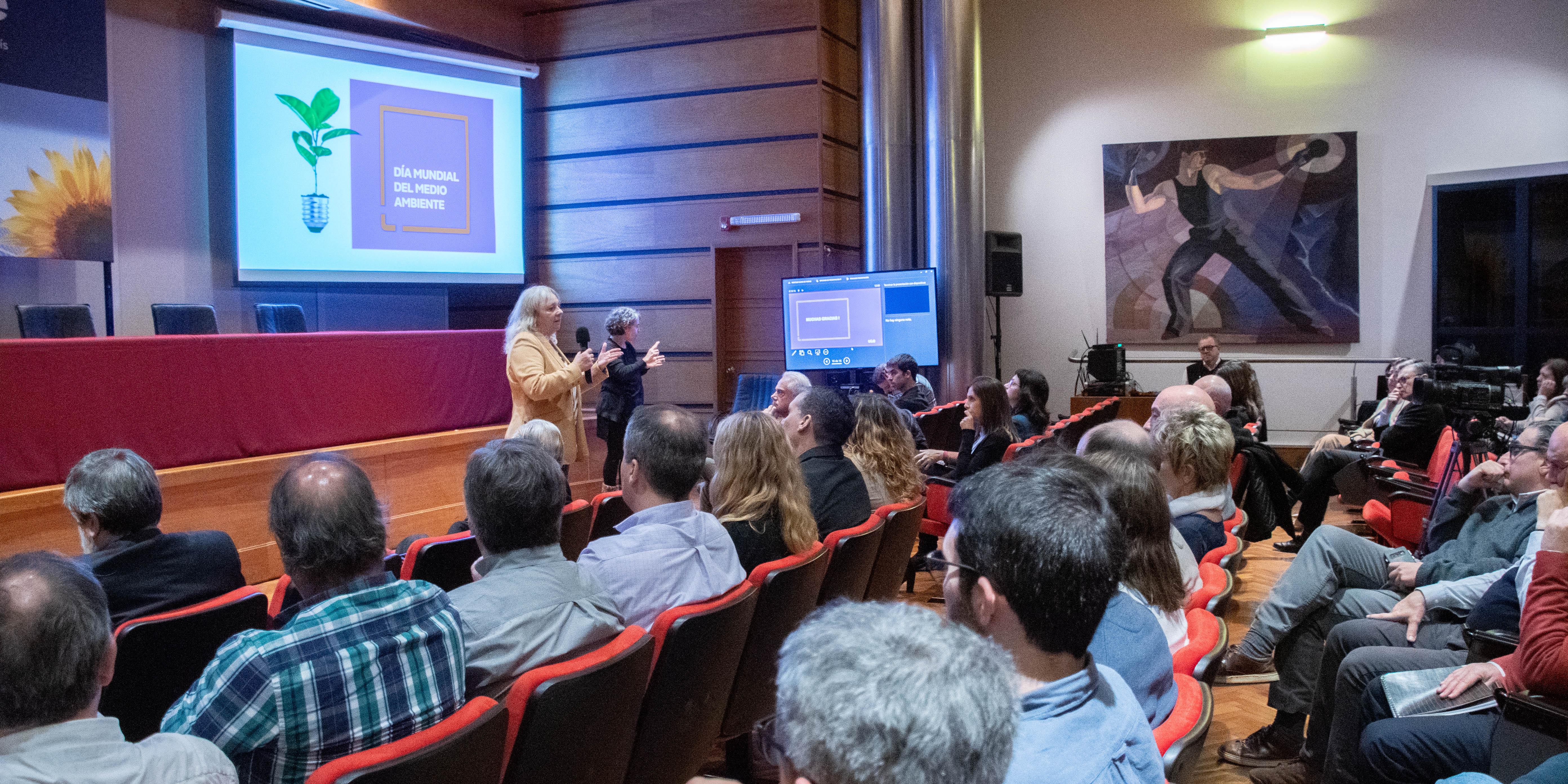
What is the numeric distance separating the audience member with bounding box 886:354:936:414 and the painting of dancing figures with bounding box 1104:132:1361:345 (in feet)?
11.7

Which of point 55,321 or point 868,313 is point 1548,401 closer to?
point 868,313

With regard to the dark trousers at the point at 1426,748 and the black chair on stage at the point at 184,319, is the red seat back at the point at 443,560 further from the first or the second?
the black chair on stage at the point at 184,319

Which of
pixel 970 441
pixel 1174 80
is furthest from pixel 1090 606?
pixel 1174 80

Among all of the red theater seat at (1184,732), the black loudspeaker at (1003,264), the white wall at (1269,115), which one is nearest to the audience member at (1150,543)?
the red theater seat at (1184,732)

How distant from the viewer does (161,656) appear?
2.02 meters

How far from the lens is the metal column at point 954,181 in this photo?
823cm

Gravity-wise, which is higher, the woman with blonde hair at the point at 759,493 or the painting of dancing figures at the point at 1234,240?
the painting of dancing figures at the point at 1234,240

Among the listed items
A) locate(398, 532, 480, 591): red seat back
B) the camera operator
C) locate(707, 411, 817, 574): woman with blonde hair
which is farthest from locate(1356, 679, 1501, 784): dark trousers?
the camera operator

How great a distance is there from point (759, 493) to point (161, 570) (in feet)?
4.75

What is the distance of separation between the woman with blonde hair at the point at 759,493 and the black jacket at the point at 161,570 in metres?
1.23

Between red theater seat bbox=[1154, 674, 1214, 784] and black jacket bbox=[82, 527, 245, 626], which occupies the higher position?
black jacket bbox=[82, 527, 245, 626]

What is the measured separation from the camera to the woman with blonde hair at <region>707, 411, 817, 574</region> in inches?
105

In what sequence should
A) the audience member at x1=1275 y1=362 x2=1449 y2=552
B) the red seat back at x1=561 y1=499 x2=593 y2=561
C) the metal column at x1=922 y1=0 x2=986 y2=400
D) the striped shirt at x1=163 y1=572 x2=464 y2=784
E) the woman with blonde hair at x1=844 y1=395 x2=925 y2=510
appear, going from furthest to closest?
the metal column at x1=922 y1=0 x2=986 y2=400, the audience member at x1=1275 y1=362 x2=1449 y2=552, the woman with blonde hair at x1=844 y1=395 x2=925 y2=510, the red seat back at x1=561 y1=499 x2=593 y2=561, the striped shirt at x1=163 y1=572 x2=464 y2=784

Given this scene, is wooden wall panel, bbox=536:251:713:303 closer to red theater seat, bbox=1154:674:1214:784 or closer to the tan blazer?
the tan blazer
